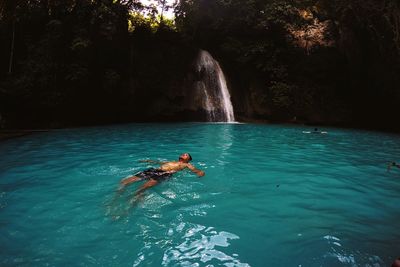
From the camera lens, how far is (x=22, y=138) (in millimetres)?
10883

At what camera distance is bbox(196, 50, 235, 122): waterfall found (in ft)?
61.7

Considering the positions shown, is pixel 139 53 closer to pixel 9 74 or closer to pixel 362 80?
pixel 9 74

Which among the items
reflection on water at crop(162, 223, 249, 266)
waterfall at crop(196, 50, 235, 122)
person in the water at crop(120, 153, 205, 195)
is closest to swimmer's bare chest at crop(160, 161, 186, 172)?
person in the water at crop(120, 153, 205, 195)

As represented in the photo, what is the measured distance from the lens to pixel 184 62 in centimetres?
1948

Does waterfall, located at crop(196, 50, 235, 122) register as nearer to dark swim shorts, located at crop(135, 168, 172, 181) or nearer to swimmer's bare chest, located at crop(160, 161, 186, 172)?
swimmer's bare chest, located at crop(160, 161, 186, 172)

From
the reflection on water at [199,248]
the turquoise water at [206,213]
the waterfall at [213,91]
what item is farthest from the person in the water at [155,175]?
the waterfall at [213,91]

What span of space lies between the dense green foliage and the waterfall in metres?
0.66

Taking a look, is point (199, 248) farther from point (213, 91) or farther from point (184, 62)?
point (184, 62)

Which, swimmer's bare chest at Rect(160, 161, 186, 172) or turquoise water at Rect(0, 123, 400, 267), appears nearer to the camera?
turquoise water at Rect(0, 123, 400, 267)

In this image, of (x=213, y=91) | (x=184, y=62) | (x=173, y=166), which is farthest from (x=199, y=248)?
(x=184, y=62)

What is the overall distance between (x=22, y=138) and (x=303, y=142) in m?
10.5

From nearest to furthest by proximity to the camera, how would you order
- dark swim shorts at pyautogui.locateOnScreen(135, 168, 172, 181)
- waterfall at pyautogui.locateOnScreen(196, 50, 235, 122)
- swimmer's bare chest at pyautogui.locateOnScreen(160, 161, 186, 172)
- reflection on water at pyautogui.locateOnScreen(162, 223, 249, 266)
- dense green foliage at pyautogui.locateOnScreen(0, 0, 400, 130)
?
reflection on water at pyautogui.locateOnScreen(162, 223, 249, 266), dark swim shorts at pyautogui.locateOnScreen(135, 168, 172, 181), swimmer's bare chest at pyautogui.locateOnScreen(160, 161, 186, 172), dense green foliage at pyautogui.locateOnScreen(0, 0, 400, 130), waterfall at pyautogui.locateOnScreen(196, 50, 235, 122)

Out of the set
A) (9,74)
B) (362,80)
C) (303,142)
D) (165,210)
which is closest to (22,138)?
(9,74)

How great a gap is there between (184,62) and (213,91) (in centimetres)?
284
